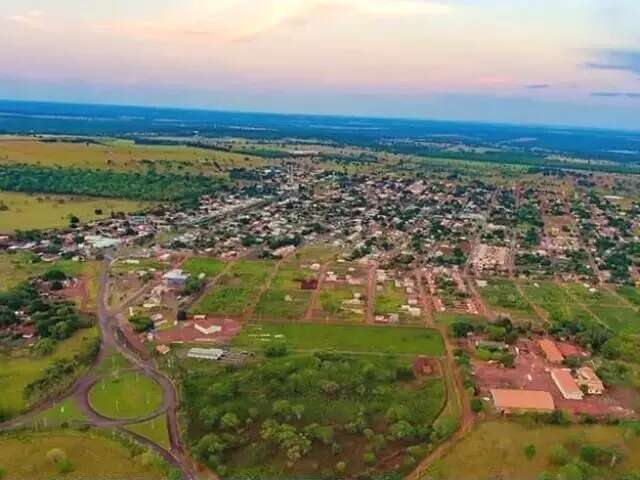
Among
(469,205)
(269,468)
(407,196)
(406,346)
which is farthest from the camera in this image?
(407,196)

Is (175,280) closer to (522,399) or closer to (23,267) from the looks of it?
(23,267)

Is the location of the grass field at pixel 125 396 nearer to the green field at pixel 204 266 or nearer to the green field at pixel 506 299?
the green field at pixel 204 266

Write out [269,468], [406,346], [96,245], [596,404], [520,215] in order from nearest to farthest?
[269,468]
[596,404]
[406,346]
[96,245]
[520,215]

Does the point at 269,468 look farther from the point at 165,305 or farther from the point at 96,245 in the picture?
the point at 96,245

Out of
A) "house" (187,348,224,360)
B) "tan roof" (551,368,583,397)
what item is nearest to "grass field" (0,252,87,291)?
"house" (187,348,224,360)

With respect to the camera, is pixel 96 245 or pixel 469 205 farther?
pixel 469 205

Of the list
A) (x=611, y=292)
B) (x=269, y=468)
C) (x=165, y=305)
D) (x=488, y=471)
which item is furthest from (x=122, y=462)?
(x=611, y=292)

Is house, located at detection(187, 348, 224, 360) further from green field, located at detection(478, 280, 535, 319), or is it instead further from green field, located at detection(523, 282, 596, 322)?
green field, located at detection(523, 282, 596, 322)
